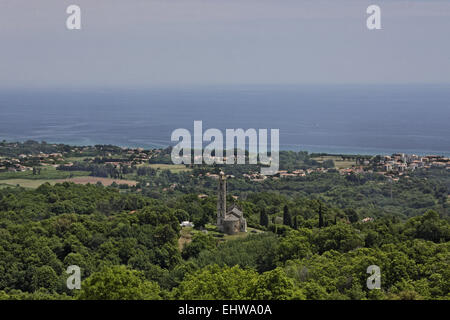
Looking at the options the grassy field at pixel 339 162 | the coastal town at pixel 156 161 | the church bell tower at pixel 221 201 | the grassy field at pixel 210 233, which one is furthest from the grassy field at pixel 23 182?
the grassy field at pixel 339 162

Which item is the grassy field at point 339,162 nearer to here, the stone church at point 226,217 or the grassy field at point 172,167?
the grassy field at point 172,167

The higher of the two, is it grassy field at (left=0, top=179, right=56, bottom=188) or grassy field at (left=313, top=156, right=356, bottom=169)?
grassy field at (left=313, top=156, right=356, bottom=169)

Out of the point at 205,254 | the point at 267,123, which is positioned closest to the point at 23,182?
the point at 205,254

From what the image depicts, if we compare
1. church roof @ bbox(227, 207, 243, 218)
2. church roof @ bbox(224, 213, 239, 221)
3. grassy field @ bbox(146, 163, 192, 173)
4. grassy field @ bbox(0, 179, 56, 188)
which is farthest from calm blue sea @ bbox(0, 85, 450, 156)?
church roof @ bbox(224, 213, 239, 221)

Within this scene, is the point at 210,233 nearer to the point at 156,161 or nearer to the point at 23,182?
the point at 23,182

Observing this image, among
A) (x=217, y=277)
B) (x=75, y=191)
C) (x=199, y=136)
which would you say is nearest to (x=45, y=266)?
(x=217, y=277)

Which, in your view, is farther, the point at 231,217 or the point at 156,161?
the point at 156,161

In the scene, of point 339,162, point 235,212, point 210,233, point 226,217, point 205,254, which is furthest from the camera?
point 339,162

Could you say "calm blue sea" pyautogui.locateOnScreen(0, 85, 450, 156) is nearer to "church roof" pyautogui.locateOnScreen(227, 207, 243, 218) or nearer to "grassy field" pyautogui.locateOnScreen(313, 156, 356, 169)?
"grassy field" pyautogui.locateOnScreen(313, 156, 356, 169)

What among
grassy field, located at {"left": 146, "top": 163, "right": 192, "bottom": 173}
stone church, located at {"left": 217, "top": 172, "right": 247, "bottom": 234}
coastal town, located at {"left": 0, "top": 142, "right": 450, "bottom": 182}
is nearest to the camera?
stone church, located at {"left": 217, "top": 172, "right": 247, "bottom": 234}
